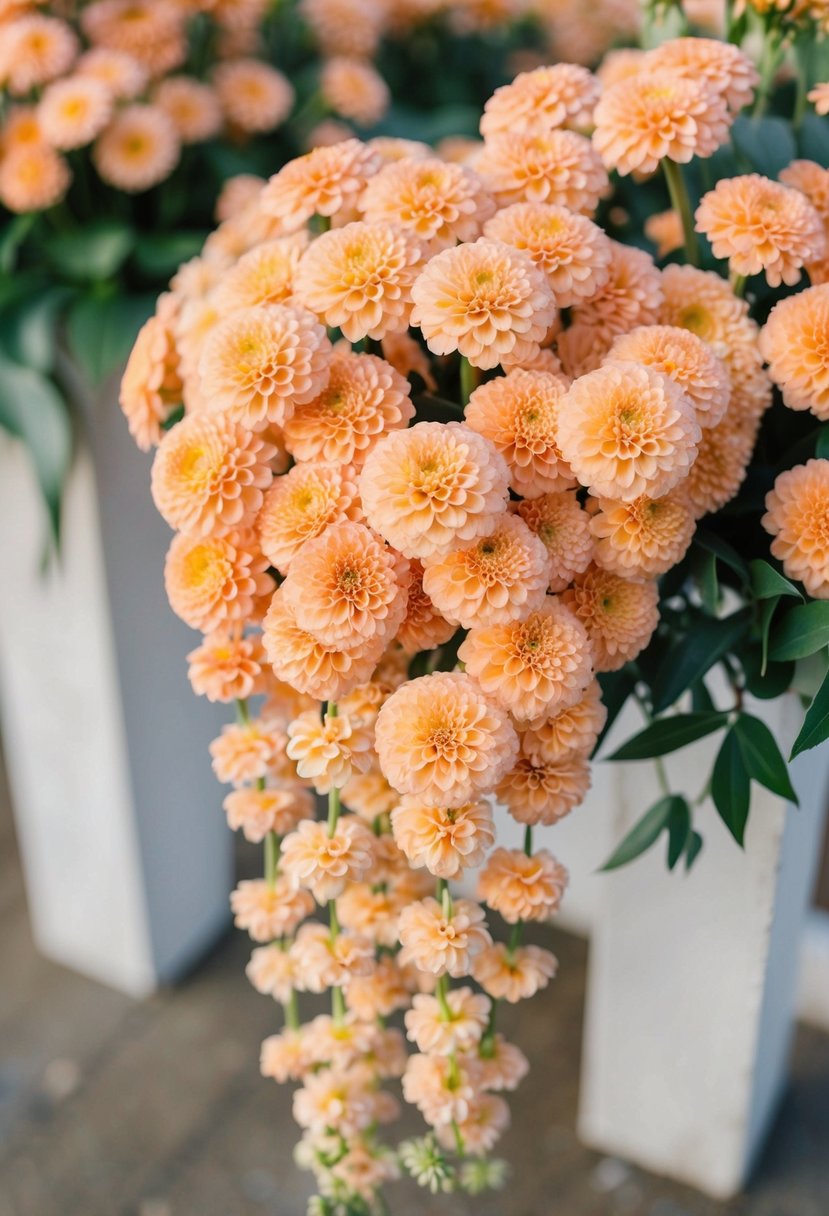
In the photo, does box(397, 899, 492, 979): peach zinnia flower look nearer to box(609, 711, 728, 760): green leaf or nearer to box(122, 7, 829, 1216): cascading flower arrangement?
box(122, 7, 829, 1216): cascading flower arrangement

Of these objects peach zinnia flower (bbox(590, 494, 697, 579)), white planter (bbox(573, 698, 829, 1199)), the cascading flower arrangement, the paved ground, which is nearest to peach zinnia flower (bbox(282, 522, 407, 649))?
the cascading flower arrangement

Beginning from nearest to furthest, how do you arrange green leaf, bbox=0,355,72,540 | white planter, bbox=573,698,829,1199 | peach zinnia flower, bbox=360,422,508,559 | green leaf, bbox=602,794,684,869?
peach zinnia flower, bbox=360,422,508,559 < green leaf, bbox=602,794,684,869 < white planter, bbox=573,698,829,1199 < green leaf, bbox=0,355,72,540

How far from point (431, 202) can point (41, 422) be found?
499 mm

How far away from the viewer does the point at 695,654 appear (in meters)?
0.65

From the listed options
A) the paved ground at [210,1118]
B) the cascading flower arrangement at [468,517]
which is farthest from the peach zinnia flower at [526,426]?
the paved ground at [210,1118]

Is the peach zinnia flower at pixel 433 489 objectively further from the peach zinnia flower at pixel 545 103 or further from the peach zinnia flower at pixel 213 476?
the peach zinnia flower at pixel 545 103

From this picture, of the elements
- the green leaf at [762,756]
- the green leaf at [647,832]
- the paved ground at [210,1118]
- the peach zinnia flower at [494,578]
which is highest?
the peach zinnia flower at [494,578]

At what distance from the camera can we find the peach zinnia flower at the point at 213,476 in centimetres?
57

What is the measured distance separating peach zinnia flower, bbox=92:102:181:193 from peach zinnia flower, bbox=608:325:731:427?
0.52 m

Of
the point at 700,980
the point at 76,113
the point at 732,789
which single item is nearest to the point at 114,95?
the point at 76,113

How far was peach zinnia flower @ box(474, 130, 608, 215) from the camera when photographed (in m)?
0.62

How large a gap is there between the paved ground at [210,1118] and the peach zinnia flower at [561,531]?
0.72m

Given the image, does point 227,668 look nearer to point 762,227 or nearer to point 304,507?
point 304,507

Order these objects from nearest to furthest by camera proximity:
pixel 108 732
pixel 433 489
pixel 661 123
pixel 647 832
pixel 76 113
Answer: pixel 433 489 < pixel 661 123 < pixel 647 832 < pixel 76 113 < pixel 108 732
